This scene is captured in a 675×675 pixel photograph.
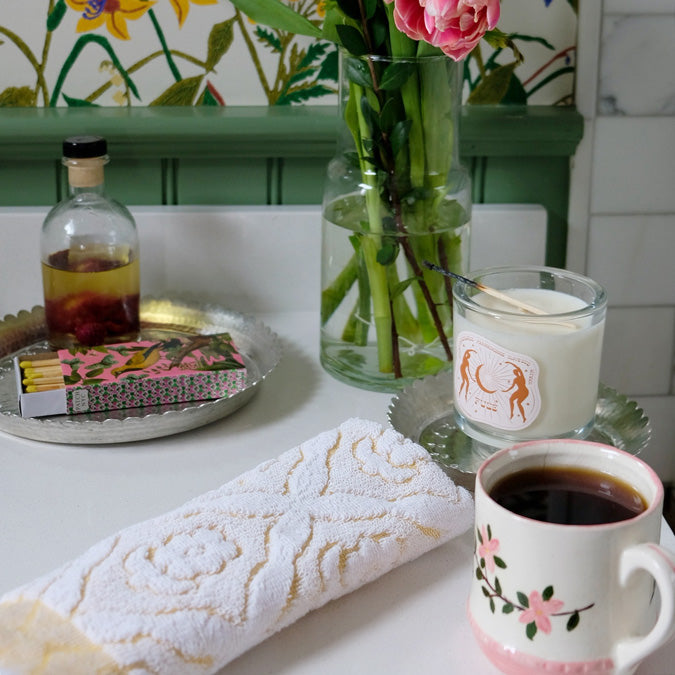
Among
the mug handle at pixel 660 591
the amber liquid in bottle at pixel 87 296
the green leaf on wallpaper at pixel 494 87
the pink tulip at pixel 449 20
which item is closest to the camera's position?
the mug handle at pixel 660 591

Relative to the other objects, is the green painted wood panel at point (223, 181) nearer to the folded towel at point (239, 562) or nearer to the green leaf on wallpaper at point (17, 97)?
the green leaf on wallpaper at point (17, 97)

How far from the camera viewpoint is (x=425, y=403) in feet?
2.50

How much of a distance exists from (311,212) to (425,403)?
0.84ft

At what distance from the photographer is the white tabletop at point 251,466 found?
0.50 m

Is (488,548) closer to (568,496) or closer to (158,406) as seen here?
(568,496)

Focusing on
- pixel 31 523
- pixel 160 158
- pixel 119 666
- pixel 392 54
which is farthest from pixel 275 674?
pixel 160 158

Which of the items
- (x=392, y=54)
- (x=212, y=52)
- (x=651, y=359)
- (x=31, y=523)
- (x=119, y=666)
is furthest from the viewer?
(x=651, y=359)

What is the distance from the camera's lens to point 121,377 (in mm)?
720

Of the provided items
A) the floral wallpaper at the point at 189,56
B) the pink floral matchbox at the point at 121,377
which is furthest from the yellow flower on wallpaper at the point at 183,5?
the pink floral matchbox at the point at 121,377

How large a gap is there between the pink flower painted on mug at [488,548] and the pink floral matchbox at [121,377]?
0.30m

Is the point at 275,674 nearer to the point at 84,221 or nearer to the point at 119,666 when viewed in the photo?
the point at 119,666

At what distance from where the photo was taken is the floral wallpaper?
0.87m

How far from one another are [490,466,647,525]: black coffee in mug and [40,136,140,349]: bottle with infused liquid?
1.43 ft

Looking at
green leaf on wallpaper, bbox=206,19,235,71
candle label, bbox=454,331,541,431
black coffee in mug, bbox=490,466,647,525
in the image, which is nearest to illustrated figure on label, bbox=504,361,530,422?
candle label, bbox=454,331,541,431
